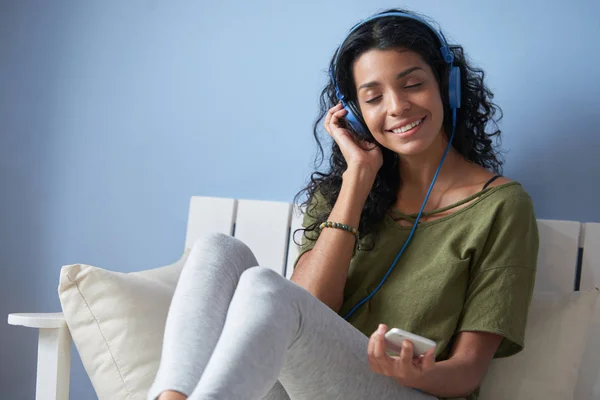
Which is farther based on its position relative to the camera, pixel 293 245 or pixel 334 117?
pixel 293 245

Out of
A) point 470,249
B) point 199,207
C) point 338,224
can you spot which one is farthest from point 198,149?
point 470,249

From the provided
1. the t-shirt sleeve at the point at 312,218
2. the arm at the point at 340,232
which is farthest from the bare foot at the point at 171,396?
the t-shirt sleeve at the point at 312,218

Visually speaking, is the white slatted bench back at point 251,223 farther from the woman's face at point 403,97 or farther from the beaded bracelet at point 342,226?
the woman's face at point 403,97

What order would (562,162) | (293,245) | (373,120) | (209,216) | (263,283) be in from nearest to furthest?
(263,283), (373,120), (562,162), (293,245), (209,216)

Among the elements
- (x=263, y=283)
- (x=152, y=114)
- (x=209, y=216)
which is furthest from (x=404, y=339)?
(x=152, y=114)

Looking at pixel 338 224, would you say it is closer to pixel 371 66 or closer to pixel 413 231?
pixel 413 231

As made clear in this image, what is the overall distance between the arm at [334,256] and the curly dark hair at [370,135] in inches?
2.3

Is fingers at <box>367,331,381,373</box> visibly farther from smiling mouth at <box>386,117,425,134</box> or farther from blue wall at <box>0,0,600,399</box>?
blue wall at <box>0,0,600,399</box>

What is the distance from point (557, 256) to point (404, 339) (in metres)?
0.59

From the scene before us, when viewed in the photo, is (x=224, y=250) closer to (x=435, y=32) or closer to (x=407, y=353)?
(x=407, y=353)

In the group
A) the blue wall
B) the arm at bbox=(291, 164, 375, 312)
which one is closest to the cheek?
the arm at bbox=(291, 164, 375, 312)

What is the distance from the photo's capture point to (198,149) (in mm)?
1911

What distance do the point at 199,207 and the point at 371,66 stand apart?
690 millimetres

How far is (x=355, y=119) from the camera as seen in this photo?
4.70ft
